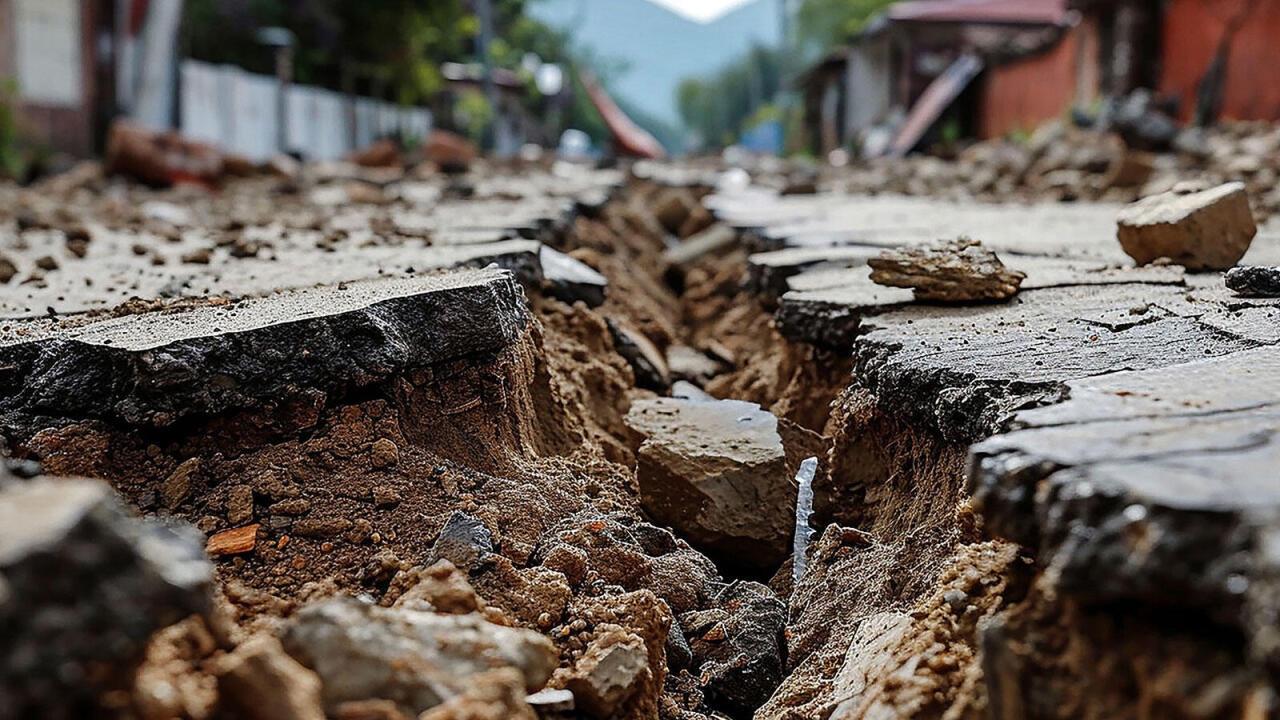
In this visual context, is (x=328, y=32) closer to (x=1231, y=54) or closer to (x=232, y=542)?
(x=1231, y=54)

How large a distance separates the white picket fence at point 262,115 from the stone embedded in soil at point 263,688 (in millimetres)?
11890

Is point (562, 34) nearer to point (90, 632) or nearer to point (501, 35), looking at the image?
point (501, 35)

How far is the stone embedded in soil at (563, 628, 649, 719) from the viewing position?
56.6 inches

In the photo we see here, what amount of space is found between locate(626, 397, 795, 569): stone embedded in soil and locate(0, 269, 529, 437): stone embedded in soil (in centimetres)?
43

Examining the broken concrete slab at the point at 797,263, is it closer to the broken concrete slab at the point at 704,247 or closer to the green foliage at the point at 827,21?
the broken concrete slab at the point at 704,247

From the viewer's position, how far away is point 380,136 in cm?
2212

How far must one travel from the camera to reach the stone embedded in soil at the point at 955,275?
8.35 feet

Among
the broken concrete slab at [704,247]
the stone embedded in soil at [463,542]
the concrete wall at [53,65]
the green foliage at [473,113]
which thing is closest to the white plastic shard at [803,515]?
the stone embedded in soil at [463,542]

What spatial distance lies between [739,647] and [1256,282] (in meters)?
1.41

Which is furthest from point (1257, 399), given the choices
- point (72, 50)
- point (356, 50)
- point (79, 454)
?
point (356, 50)

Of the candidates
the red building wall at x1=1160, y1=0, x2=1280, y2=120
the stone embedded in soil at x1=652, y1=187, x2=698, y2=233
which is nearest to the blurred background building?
the red building wall at x1=1160, y1=0, x2=1280, y2=120

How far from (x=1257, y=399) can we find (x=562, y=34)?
42.9m

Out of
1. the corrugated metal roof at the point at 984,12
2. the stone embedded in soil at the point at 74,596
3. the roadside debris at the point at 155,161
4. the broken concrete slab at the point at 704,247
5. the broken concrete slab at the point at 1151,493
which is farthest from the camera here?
the corrugated metal roof at the point at 984,12

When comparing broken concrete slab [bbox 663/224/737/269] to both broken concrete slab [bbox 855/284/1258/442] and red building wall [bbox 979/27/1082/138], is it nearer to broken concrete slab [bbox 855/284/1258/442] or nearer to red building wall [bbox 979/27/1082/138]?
broken concrete slab [bbox 855/284/1258/442]
